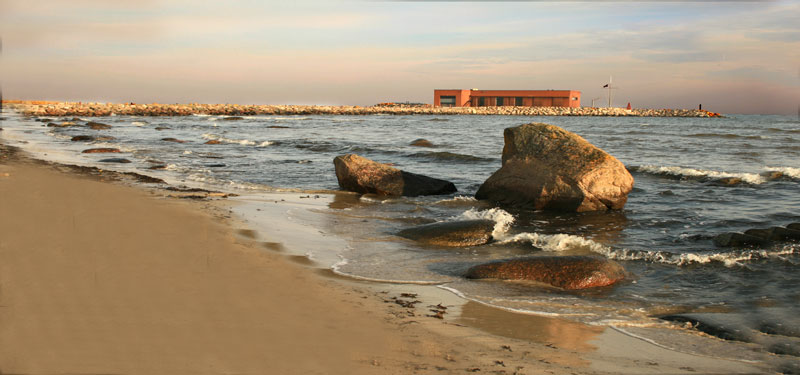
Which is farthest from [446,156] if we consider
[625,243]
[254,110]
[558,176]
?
[254,110]

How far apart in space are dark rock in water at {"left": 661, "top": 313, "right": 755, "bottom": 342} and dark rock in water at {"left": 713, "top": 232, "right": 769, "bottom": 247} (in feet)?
9.99

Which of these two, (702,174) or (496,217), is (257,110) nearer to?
(702,174)

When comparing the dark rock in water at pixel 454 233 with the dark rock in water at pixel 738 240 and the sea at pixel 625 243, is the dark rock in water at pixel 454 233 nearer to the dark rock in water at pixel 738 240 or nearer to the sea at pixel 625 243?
the sea at pixel 625 243

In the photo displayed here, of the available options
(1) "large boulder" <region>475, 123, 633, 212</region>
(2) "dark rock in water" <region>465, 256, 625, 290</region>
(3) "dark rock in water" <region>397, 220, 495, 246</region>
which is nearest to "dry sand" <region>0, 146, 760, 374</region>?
(2) "dark rock in water" <region>465, 256, 625, 290</region>

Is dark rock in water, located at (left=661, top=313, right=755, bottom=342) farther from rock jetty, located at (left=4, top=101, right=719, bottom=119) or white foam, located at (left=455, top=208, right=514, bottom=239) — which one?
rock jetty, located at (left=4, top=101, right=719, bottom=119)

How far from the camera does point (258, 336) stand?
12.6ft

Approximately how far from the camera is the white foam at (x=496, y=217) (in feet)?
27.1

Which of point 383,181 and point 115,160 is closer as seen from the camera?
point 383,181

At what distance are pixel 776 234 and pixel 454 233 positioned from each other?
172 inches

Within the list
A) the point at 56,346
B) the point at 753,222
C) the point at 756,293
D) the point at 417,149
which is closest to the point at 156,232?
the point at 56,346

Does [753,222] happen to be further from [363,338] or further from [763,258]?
[363,338]

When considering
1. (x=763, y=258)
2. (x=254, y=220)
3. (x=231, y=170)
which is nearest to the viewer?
(x=763, y=258)

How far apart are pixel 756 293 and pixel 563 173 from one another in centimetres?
465

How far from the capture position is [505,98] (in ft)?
353
